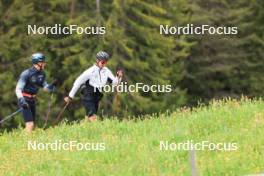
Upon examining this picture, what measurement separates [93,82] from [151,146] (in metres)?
4.91

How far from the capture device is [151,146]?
1385cm

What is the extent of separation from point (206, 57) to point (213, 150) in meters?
39.2

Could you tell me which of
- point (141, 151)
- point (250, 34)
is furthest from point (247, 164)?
point (250, 34)

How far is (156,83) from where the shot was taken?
4691 centimetres

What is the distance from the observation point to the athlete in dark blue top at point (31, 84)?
1778 cm

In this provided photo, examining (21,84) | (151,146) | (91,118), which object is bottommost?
(151,146)

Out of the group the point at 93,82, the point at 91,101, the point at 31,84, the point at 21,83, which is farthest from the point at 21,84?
the point at 91,101

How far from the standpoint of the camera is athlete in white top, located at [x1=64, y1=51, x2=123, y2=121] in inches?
719

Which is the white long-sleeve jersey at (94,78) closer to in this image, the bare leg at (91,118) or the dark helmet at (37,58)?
the bare leg at (91,118)

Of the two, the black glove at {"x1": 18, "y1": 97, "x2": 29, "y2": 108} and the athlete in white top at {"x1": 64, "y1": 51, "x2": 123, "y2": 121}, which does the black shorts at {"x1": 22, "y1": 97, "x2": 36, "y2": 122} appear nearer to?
the black glove at {"x1": 18, "y1": 97, "x2": 29, "y2": 108}

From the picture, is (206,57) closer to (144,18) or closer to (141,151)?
(144,18)

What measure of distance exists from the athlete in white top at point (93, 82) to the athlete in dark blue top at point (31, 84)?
71 centimetres

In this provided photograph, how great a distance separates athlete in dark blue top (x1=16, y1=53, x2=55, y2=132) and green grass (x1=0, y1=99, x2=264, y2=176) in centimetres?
65

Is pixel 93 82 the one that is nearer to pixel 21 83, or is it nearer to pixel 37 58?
pixel 37 58
